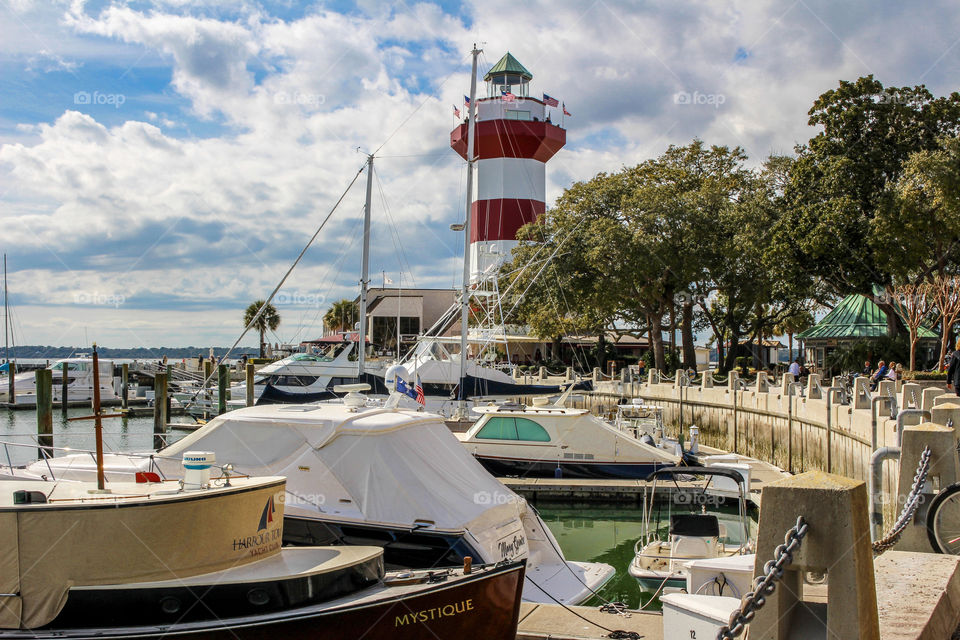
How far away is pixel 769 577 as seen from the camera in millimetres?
4266

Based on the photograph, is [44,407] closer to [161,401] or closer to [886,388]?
Result: [161,401]

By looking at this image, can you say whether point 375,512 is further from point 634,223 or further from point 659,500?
point 634,223

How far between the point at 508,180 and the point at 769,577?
56369 mm

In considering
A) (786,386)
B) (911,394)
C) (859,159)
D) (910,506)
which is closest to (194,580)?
(910,506)

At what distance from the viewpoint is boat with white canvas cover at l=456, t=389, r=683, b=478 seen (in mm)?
19266

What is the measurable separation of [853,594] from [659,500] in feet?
47.0

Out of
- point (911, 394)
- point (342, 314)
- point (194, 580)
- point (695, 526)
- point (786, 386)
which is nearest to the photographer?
point (194, 580)

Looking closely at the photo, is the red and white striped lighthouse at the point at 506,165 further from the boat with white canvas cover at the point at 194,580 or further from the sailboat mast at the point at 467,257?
the boat with white canvas cover at the point at 194,580

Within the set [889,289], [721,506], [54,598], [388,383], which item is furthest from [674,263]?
[54,598]

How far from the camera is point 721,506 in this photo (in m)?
18.4

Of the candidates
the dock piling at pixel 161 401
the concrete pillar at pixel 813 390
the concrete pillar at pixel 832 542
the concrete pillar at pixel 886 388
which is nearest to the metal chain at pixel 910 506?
the concrete pillar at pixel 832 542

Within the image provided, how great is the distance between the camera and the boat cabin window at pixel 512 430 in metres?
19.7

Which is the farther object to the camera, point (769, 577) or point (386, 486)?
point (386, 486)

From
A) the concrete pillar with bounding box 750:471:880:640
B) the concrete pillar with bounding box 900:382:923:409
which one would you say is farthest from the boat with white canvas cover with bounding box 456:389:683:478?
the concrete pillar with bounding box 750:471:880:640
